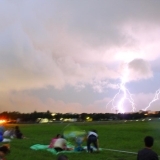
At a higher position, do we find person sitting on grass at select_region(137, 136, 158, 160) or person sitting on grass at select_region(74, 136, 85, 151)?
person sitting on grass at select_region(74, 136, 85, 151)

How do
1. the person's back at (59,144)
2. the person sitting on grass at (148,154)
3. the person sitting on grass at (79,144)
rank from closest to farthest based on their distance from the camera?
the person sitting on grass at (148,154), the person's back at (59,144), the person sitting on grass at (79,144)

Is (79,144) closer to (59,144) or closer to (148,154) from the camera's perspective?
(59,144)

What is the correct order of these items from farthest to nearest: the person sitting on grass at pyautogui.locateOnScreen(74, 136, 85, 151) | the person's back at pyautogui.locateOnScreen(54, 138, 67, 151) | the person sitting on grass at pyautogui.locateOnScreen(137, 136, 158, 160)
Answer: the person sitting on grass at pyautogui.locateOnScreen(74, 136, 85, 151)
the person's back at pyautogui.locateOnScreen(54, 138, 67, 151)
the person sitting on grass at pyautogui.locateOnScreen(137, 136, 158, 160)

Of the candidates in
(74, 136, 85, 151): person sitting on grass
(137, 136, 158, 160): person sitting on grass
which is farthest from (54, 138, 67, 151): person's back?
(137, 136, 158, 160): person sitting on grass

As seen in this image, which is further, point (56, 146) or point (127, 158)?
point (56, 146)

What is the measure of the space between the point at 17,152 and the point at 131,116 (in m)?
131

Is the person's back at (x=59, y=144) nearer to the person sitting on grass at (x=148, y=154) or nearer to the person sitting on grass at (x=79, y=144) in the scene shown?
the person sitting on grass at (x=79, y=144)

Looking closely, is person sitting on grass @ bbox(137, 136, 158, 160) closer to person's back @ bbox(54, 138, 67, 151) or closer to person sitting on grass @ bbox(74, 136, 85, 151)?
person's back @ bbox(54, 138, 67, 151)

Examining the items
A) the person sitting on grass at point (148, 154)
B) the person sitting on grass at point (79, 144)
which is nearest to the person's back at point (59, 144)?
the person sitting on grass at point (79, 144)

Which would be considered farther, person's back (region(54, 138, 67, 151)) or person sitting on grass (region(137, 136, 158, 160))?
person's back (region(54, 138, 67, 151))

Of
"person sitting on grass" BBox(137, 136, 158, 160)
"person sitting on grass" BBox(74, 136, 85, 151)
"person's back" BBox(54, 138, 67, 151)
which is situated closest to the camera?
"person sitting on grass" BBox(137, 136, 158, 160)

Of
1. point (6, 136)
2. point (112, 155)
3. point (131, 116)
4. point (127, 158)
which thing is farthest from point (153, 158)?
point (131, 116)

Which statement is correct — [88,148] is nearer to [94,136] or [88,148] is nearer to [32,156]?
[94,136]

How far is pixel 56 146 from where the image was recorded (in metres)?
25.4
